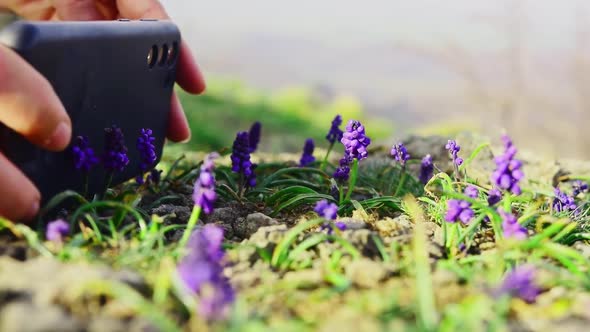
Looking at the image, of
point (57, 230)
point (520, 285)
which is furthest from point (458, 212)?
point (57, 230)

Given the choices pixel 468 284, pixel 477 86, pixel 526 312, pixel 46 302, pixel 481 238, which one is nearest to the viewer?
pixel 46 302

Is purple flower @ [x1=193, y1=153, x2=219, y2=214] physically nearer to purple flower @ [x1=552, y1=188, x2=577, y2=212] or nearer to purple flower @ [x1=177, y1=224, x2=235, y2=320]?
purple flower @ [x1=177, y1=224, x2=235, y2=320]

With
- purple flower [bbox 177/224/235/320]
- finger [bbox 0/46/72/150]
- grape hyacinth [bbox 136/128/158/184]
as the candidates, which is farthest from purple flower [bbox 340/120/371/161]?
purple flower [bbox 177/224/235/320]

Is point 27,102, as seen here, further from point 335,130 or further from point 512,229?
point 335,130

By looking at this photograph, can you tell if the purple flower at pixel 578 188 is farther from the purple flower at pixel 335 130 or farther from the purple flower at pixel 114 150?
the purple flower at pixel 114 150

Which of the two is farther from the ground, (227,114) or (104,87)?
(104,87)

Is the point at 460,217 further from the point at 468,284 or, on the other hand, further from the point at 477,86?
the point at 477,86

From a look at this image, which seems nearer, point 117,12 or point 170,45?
point 170,45

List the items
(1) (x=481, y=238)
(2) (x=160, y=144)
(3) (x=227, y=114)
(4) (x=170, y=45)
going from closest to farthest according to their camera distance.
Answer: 1. (1) (x=481, y=238)
2. (4) (x=170, y=45)
3. (2) (x=160, y=144)
4. (3) (x=227, y=114)

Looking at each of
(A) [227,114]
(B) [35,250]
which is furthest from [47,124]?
(A) [227,114]
